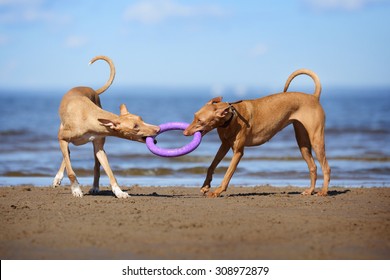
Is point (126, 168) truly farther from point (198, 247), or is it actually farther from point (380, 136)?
point (380, 136)

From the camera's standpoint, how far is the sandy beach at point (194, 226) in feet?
23.9

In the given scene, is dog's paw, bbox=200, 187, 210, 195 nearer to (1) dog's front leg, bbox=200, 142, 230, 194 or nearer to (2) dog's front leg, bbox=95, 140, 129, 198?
(1) dog's front leg, bbox=200, 142, 230, 194

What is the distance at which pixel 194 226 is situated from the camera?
A: 28.0 feet

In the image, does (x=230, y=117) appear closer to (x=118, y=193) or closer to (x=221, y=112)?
(x=221, y=112)

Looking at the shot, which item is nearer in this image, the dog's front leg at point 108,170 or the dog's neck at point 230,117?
the dog's neck at point 230,117

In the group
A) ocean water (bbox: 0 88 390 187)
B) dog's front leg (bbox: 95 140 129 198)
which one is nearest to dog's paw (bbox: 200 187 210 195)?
dog's front leg (bbox: 95 140 129 198)

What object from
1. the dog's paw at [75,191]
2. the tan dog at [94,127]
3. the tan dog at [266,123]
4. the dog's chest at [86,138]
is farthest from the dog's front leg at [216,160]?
the dog's paw at [75,191]

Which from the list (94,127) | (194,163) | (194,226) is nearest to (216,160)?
(94,127)

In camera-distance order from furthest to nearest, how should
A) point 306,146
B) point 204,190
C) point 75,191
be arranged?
point 306,146
point 204,190
point 75,191

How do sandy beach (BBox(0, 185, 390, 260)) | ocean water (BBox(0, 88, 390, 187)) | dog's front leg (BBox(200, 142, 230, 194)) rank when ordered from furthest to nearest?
ocean water (BBox(0, 88, 390, 187)), dog's front leg (BBox(200, 142, 230, 194)), sandy beach (BBox(0, 185, 390, 260))

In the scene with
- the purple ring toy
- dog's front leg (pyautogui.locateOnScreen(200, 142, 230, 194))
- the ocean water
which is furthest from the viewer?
the ocean water

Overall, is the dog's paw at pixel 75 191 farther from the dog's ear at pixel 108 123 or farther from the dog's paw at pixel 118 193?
the dog's ear at pixel 108 123

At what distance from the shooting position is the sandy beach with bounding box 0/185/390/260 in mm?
7293
